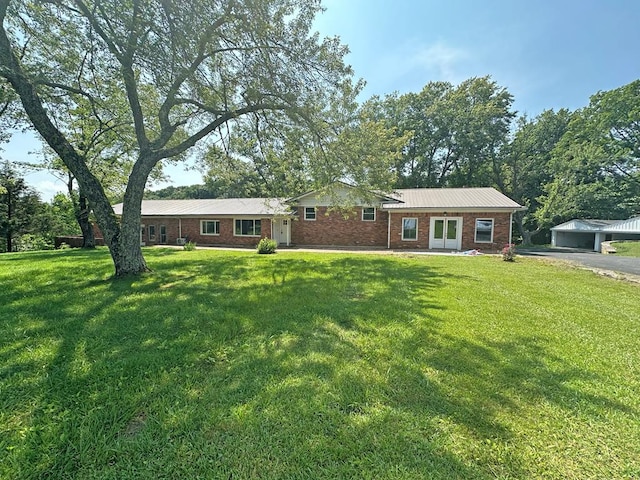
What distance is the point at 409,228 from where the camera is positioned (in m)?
17.6

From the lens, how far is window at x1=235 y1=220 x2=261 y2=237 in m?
19.9

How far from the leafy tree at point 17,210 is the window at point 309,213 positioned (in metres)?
22.4

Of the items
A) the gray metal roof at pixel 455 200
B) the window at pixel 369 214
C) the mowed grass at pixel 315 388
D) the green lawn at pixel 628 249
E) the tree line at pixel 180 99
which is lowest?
the mowed grass at pixel 315 388

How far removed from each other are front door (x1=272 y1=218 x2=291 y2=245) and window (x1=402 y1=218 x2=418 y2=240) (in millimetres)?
7733

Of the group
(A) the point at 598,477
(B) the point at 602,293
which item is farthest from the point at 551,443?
(B) the point at 602,293

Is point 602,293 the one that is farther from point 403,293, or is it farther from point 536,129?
point 536,129

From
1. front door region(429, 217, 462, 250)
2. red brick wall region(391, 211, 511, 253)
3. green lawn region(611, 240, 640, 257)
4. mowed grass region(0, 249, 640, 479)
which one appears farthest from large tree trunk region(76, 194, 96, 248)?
green lawn region(611, 240, 640, 257)

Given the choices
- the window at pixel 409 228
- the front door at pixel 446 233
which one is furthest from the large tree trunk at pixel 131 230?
the front door at pixel 446 233

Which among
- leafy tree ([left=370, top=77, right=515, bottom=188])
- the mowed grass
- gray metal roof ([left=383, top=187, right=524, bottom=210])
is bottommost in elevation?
the mowed grass

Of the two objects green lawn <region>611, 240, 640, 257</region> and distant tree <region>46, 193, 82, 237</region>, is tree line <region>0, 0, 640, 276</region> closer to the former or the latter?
distant tree <region>46, 193, 82, 237</region>

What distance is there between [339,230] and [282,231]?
403 centimetres

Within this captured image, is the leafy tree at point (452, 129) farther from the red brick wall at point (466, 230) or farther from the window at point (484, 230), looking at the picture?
the window at point (484, 230)

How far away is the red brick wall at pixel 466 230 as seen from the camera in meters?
16.2

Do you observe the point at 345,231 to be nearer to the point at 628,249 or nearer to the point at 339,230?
the point at 339,230
